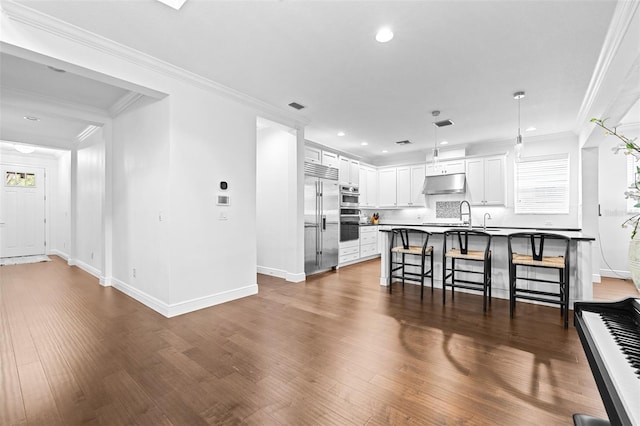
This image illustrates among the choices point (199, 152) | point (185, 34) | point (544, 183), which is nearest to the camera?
point (185, 34)

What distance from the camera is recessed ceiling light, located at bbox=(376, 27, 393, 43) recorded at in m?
2.49

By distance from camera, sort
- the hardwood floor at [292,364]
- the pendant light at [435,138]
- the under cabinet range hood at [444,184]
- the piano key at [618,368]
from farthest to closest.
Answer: the under cabinet range hood at [444,184]
the pendant light at [435,138]
the hardwood floor at [292,364]
the piano key at [618,368]

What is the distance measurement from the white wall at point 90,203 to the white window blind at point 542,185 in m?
8.13

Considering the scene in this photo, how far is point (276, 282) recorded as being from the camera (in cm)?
484

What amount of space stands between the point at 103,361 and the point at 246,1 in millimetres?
3098

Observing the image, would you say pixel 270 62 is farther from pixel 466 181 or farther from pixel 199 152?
pixel 466 181

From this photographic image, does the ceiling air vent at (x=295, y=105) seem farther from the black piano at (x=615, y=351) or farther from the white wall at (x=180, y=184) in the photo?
the black piano at (x=615, y=351)

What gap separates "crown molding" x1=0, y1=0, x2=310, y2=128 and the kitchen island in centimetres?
305

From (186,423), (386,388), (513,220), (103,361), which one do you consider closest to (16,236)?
(103,361)

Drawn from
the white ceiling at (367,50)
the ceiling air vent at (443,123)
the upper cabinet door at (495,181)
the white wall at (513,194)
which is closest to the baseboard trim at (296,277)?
the white ceiling at (367,50)

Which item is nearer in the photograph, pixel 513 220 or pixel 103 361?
pixel 103 361

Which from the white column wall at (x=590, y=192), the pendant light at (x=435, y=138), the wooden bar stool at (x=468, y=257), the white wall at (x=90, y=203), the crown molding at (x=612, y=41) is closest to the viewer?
the crown molding at (x=612, y=41)

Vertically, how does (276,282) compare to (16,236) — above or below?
below

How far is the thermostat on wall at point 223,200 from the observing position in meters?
3.69
